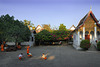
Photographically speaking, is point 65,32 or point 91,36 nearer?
point 91,36

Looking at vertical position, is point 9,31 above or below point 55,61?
above

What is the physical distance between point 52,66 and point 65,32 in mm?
20553

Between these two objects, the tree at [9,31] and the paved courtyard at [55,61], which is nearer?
the paved courtyard at [55,61]

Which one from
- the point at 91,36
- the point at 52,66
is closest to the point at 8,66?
the point at 52,66

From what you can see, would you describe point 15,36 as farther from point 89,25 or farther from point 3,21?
point 89,25

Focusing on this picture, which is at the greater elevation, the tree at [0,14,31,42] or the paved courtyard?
the tree at [0,14,31,42]

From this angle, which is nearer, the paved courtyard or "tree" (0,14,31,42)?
the paved courtyard

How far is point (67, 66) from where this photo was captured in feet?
27.3

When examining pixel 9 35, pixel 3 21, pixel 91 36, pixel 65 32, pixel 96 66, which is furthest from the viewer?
pixel 65 32

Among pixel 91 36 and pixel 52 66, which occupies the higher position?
pixel 91 36

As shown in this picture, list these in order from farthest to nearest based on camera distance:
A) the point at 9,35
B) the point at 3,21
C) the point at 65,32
Answer: the point at 65,32
the point at 3,21
the point at 9,35

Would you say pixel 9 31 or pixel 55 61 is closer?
pixel 55 61

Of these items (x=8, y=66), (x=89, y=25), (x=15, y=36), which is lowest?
(x=8, y=66)

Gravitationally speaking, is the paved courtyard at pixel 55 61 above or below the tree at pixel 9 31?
below
